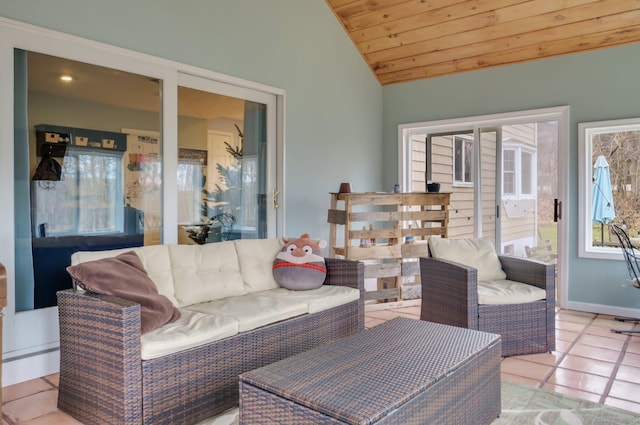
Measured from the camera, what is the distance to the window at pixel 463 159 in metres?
5.43

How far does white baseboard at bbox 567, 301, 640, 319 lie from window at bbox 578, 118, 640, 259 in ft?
1.56

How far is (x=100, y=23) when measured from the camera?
315 centimetres

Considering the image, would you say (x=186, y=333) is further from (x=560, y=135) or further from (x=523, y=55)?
(x=523, y=55)

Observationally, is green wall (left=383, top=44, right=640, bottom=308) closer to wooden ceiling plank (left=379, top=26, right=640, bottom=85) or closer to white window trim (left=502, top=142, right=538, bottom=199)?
wooden ceiling plank (left=379, top=26, right=640, bottom=85)

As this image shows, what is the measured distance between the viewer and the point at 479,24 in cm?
455

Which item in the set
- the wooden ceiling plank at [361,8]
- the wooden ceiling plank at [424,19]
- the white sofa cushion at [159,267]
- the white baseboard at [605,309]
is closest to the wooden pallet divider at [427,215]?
the white baseboard at [605,309]

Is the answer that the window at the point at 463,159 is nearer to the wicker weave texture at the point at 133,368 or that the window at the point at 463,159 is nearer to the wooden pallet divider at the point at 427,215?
the wooden pallet divider at the point at 427,215

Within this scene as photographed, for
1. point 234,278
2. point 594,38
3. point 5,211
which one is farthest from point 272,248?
point 594,38

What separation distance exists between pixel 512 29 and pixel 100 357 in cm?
445

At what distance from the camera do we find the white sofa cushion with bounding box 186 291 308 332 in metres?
2.47

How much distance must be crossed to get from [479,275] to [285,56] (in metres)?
2.73

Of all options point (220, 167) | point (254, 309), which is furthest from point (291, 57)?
point (254, 309)

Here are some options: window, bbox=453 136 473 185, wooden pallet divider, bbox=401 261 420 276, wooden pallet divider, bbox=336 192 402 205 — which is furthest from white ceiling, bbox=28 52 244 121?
window, bbox=453 136 473 185

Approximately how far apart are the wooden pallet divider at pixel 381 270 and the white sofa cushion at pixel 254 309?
1.67 metres
